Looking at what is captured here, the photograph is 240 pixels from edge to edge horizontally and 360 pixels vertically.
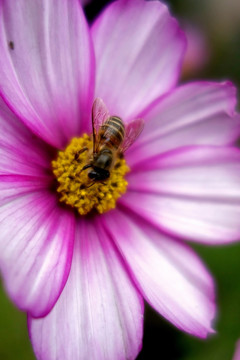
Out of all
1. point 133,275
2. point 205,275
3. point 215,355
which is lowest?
point 215,355

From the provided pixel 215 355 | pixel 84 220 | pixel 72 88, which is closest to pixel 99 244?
pixel 84 220

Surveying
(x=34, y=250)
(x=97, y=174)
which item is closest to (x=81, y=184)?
(x=97, y=174)

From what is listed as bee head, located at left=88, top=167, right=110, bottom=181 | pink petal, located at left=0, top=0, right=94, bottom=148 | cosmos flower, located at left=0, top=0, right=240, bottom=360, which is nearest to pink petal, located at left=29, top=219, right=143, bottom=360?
cosmos flower, located at left=0, top=0, right=240, bottom=360

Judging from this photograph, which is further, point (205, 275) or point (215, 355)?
point (215, 355)

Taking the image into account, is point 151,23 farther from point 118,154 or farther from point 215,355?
point 215,355

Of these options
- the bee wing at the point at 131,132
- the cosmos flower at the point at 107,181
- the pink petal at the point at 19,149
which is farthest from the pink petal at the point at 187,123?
the pink petal at the point at 19,149

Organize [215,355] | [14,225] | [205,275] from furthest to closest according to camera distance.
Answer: [215,355]
[205,275]
[14,225]
